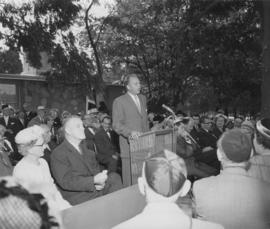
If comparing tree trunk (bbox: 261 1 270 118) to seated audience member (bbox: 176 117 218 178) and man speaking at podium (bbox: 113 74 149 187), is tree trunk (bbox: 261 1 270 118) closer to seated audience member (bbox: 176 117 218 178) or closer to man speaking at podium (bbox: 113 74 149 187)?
seated audience member (bbox: 176 117 218 178)

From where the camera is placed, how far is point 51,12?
44.3 feet

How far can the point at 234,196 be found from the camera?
112 inches

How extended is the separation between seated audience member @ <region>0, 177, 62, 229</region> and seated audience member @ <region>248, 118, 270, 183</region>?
268 cm

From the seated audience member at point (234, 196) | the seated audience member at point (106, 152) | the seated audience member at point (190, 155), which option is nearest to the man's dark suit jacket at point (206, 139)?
the seated audience member at point (190, 155)

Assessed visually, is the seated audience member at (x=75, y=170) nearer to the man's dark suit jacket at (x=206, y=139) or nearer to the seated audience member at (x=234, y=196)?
the seated audience member at (x=234, y=196)

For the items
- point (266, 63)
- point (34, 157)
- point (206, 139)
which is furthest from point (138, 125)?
point (266, 63)

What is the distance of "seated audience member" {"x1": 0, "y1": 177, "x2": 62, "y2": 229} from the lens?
113 cm

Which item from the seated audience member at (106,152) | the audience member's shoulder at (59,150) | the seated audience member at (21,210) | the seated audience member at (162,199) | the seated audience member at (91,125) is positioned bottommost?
the seated audience member at (106,152)

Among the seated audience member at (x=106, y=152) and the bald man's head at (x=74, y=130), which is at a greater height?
the bald man's head at (x=74, y=130)

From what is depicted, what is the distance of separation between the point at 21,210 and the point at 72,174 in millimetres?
3526

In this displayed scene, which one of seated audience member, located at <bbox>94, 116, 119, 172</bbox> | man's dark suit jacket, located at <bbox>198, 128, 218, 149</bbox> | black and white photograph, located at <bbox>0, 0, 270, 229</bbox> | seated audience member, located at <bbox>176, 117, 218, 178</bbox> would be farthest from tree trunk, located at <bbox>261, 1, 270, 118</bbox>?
seated audience member, located at <bbox>94, 116, 119, 172</bbox>

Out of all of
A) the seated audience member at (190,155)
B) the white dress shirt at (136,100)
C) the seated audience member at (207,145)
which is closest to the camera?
the white dress shirt at (136,100)

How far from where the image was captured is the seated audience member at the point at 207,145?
6750 millimetres

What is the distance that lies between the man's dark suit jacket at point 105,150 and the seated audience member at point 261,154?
3331 millimetres
